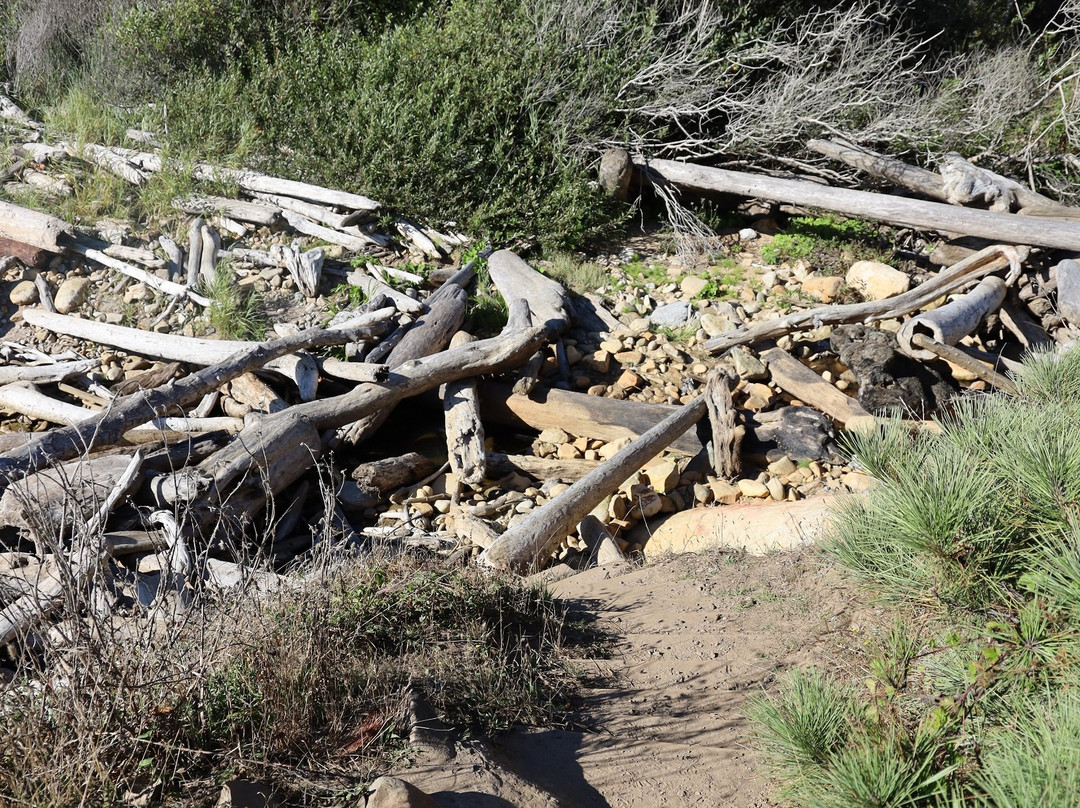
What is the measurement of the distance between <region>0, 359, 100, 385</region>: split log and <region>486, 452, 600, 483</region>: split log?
348 cm

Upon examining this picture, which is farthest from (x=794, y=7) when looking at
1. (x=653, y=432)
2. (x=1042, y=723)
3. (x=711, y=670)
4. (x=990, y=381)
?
(x=1042, y=723)

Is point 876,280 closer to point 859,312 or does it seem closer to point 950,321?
point 859,312

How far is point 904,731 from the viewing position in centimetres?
271

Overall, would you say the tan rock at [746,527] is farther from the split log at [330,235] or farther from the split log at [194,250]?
the split log at [194,250]

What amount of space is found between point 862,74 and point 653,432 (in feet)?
21.1

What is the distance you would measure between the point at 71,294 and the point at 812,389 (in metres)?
6.96

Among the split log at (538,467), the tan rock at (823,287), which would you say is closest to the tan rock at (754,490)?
the split log at (538,467)

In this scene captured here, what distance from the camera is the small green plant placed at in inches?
304

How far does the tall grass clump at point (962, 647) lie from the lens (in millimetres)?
2408

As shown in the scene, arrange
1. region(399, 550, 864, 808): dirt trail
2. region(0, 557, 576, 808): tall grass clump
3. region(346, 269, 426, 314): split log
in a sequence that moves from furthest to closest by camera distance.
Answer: region(346, 269, 426, 314): split log < region(399, 550, 864, 808): dirt trail < region(0, 557, 576, 808): tall grass clump

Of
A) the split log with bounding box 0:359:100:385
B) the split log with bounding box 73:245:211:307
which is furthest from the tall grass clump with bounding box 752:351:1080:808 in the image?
the split log with bounding box 73:245:211:307

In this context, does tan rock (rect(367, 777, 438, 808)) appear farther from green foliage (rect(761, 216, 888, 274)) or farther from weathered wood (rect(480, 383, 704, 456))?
green foliage (rect(761, 216, 888, 274))

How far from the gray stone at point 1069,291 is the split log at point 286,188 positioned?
6761 millimetres

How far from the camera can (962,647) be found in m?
2.92
